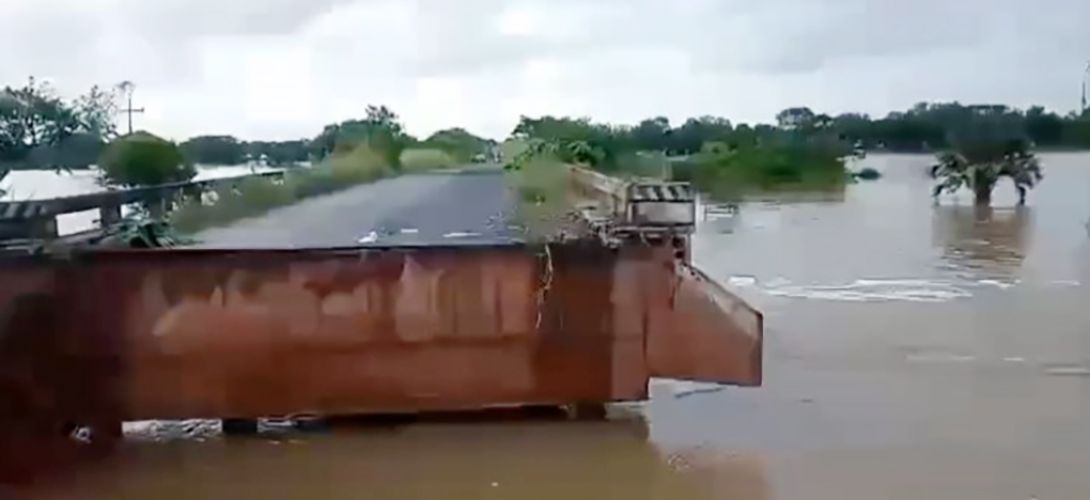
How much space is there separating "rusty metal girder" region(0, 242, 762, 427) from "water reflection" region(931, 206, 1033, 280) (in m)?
9.08

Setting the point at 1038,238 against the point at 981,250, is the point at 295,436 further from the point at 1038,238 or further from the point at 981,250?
the point at 1038,238

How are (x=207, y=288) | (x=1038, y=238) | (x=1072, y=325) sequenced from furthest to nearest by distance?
(x=1038, y=238)
(x=1072, y=325)
(x=207, y=288)

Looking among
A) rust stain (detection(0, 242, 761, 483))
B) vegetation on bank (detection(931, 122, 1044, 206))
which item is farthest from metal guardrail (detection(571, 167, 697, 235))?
vegetation on bank (detection(931, 122, 1044, 206))

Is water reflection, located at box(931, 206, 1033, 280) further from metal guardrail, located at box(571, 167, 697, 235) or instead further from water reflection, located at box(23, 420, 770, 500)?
water reflection, located at box(23, 420, 770, 500)

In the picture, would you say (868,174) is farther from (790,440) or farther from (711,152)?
(790,440)

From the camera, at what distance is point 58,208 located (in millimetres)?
6805

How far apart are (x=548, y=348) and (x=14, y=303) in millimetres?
2864

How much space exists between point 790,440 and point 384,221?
849 cm

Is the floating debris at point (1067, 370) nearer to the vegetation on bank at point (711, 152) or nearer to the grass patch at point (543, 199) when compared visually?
the grass patch at point (543, 199)

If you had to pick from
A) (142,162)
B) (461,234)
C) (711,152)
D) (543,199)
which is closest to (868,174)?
(711,152)

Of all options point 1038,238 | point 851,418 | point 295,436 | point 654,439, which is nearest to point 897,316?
point 851,418

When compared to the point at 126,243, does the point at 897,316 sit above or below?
below

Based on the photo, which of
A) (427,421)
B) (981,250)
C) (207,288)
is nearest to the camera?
(207,288)

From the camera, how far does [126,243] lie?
721 cm
